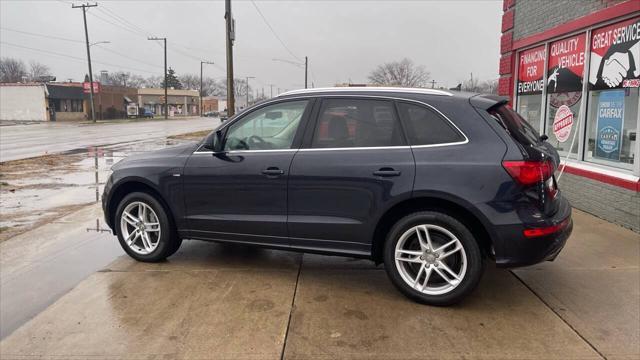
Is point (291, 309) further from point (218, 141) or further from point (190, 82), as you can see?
point (190, 82)

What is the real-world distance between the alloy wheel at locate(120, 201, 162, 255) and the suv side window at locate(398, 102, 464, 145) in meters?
2.70

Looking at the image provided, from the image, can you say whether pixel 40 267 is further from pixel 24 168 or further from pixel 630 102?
pixel 24 168

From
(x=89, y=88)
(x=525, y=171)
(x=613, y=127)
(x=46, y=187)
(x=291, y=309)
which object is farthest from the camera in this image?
(x=89, y=88)

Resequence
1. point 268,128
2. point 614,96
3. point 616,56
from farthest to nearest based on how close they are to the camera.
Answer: point 614,96 < point 616,56 < point 268,128

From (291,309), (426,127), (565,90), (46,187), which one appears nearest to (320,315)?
(291,309)

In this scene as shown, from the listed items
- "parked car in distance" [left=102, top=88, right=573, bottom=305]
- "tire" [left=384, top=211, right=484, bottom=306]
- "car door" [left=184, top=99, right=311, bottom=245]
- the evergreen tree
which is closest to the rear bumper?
"parked car in distance" [left=102, top=88, right=573, bottom=305]

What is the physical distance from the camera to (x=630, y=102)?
257 inches

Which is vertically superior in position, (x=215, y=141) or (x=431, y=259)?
→ (x=215, y=141)

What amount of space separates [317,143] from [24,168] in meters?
12.0

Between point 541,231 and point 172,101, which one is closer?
point 541,231

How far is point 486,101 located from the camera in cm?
411

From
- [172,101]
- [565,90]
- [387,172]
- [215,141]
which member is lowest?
[387,172]

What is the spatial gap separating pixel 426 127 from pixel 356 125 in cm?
59

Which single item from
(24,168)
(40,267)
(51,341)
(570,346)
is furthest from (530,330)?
(24,168)
